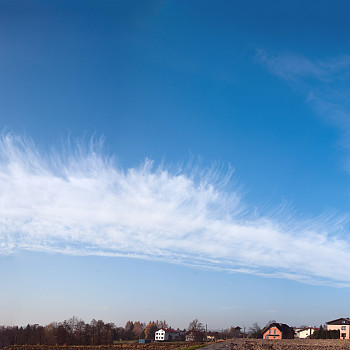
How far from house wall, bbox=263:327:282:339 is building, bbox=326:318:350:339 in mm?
13881

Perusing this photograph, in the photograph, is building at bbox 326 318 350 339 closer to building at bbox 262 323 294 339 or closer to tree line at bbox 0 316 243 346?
building at bbox 262 323 294 339

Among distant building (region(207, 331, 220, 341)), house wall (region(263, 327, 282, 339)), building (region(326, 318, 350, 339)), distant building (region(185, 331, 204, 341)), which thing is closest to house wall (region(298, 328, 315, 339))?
house wall (region(263, 327, 282, 339))

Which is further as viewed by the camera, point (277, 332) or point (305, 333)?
point (305, 333)

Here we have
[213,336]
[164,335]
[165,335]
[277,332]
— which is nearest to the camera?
[277,332]

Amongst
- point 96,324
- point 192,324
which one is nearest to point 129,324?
point 192,324

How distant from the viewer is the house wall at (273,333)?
88.4 metres

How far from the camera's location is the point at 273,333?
294 feet

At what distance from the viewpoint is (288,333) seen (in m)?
93.8

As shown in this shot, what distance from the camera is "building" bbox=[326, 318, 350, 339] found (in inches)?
2958

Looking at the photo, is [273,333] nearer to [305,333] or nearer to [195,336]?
[305,333]

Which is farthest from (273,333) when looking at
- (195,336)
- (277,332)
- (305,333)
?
(195,336)

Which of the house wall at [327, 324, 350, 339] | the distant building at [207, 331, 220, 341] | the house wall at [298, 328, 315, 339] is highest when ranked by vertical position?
the house wall at [327, 324, 350, 339]

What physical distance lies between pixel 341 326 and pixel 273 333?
1833cm

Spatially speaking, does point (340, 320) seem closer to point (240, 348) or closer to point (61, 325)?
point (240, 348)
